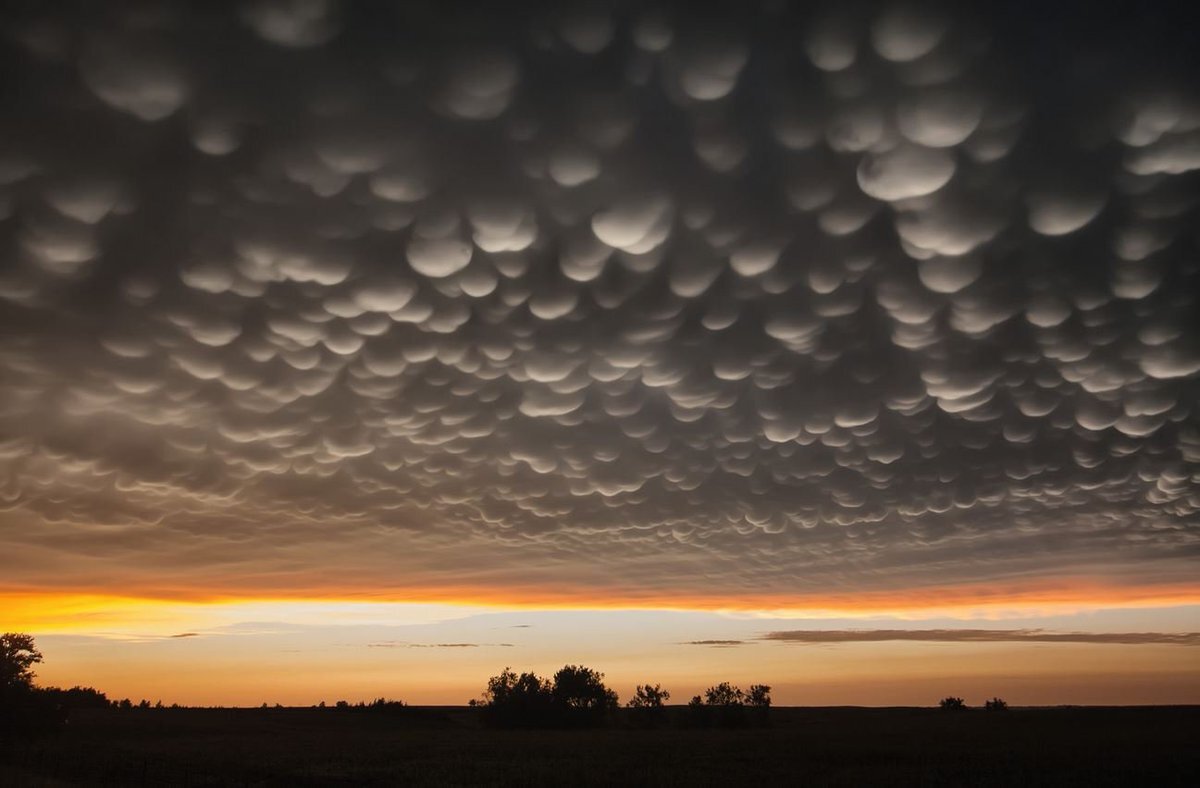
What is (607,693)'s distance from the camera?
288ft

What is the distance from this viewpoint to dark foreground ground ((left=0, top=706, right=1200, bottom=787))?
28938 mm

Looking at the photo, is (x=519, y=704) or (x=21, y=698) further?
(x=519, y=704)

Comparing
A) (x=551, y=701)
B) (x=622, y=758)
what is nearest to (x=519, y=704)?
(x=551, y=701)

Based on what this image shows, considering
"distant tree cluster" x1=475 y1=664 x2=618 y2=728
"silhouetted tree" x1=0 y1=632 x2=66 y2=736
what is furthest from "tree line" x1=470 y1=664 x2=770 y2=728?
"silhouetted tree" x1=0 y1=632 x2=66 y2=736

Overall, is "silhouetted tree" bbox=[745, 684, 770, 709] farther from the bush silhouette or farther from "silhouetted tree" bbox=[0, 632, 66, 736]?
"silhouetted tree" bbox=[0, 632, 66, 736]

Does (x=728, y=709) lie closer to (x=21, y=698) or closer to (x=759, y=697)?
(x=759, y=697)

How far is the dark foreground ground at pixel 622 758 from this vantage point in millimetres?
28938

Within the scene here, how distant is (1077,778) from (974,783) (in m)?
4.51

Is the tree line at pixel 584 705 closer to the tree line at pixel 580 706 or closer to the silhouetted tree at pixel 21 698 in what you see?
the tree line at pixel 580 706

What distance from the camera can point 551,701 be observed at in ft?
279

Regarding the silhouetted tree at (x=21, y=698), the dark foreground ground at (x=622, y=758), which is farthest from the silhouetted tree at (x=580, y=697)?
the silhouetted tree at (x=21, y=698)

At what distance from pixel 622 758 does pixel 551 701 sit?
49671 mm

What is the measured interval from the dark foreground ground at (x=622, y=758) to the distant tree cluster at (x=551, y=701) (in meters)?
23.8

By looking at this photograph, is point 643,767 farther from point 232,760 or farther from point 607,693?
point 607,693
